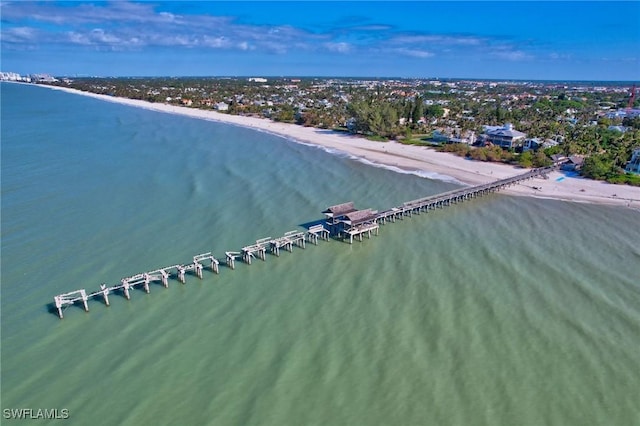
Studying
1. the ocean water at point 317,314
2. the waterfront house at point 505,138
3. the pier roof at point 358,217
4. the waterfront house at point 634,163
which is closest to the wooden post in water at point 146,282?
the ocean water at point 317,314

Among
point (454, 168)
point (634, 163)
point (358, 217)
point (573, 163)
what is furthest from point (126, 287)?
point (634, 163)

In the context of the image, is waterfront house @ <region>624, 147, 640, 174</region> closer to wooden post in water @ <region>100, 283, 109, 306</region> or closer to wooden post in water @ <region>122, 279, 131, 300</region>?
wooden post in water @ <region>122, 279, 131, 300</region>

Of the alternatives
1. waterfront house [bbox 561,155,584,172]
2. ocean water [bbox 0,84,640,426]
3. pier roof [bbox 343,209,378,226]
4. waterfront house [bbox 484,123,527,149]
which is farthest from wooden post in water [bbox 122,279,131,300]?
waterfront house [bbox 484,123,527,149]

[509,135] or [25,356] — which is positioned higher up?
[509,135]

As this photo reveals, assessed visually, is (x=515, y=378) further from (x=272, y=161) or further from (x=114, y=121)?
(x=114, y=121)

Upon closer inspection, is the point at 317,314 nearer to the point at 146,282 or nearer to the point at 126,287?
the point at 146,282

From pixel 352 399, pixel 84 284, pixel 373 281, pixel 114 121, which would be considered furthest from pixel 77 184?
pixel 114 121

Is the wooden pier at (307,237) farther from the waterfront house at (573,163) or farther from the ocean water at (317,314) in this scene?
the waterfront house at (573,163)
